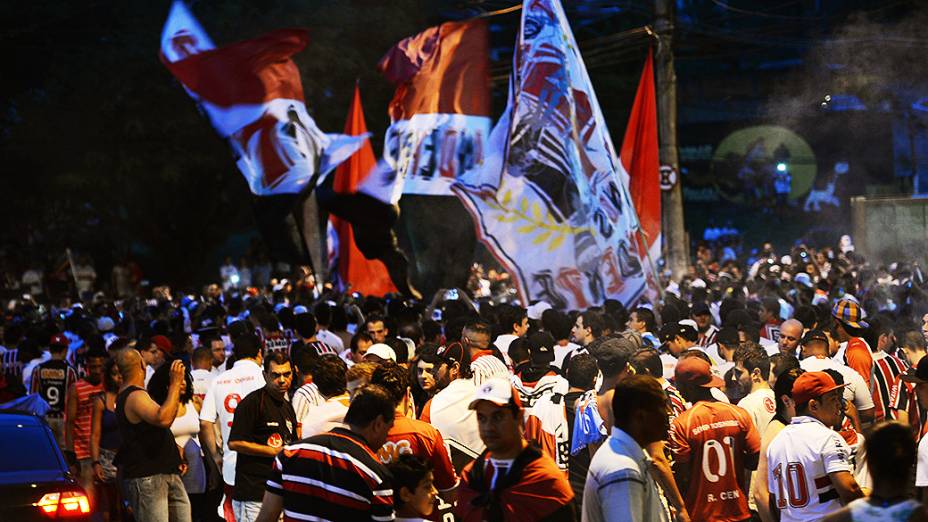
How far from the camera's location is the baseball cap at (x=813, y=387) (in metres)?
5.82

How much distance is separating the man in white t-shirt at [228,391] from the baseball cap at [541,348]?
5.84 ft

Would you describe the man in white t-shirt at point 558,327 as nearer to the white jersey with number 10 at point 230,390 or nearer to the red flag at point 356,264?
the white jersey with number 10 at point 230,390

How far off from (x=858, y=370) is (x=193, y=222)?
2442cm

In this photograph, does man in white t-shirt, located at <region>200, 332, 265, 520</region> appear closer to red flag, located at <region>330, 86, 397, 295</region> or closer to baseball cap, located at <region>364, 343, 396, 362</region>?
baseball cap, located at <region>364, 343, 396, 362</region>

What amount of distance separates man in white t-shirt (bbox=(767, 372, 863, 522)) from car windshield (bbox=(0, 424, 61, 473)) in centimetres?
415

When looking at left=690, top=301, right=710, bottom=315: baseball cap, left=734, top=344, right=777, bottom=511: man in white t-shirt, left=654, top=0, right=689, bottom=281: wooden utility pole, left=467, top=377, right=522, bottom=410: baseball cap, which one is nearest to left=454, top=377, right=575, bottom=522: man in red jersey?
left=467, top=377, right=522, bottom=410: baseball cap

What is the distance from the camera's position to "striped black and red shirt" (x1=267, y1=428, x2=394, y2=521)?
15.8 feet

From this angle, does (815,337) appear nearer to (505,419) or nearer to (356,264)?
(505,419)

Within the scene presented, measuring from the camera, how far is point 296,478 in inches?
195

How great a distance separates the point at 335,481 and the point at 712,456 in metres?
2.58

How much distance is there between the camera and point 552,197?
13.8 meters

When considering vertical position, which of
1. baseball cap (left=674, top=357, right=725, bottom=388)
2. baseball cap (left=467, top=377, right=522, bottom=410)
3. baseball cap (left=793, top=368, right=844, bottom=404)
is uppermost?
baseball cap (left=467, top=377, right=522, bottom=410)

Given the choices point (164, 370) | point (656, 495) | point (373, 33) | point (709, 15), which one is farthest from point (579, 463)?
point (709, 15)

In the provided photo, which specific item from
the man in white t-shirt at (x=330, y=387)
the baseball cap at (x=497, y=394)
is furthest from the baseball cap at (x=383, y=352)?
the baseball cap at (x=497, y=394)
